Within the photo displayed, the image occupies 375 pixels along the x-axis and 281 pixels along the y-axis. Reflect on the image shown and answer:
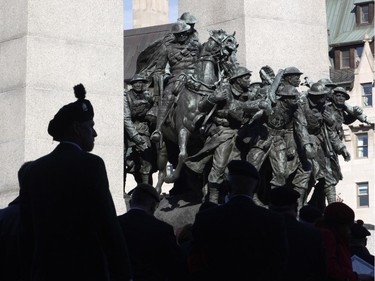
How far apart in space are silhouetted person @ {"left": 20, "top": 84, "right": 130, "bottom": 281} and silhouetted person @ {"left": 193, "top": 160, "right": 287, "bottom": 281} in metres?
1.24

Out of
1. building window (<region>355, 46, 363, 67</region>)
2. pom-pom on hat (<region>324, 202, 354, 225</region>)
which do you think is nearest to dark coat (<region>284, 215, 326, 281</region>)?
pom-pom on hat (<region>324, 202, 354, 225</region>)

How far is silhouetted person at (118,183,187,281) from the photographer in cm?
1028

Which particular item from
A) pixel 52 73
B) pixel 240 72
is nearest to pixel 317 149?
pixel 240 72

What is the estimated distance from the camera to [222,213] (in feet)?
31.2

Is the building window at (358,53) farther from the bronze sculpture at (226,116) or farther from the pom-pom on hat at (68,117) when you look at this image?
the pom-pom on hat at (68,117)

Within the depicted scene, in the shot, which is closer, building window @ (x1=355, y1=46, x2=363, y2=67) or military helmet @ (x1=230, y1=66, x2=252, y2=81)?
military helmet @ (x1=230, y1=66, x2=252, y2=81)

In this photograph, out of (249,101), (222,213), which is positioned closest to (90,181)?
(222,213)

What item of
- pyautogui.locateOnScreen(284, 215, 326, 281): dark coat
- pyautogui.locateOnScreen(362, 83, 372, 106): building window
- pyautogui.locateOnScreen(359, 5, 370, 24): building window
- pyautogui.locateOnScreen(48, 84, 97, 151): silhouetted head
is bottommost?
pyautogui.locateOnScreen(284, 215, 326, 281): dark coat

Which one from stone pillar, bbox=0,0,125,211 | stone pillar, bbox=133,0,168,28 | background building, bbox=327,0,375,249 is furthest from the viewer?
stone pillar, bbox=133,0,168,28

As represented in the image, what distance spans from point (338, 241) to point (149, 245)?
5.11 ft

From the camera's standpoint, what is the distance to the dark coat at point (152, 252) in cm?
1028

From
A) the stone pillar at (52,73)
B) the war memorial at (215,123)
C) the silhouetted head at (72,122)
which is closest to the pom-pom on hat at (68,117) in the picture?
the silhouetted head at (72,122)

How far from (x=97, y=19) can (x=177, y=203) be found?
3.19m

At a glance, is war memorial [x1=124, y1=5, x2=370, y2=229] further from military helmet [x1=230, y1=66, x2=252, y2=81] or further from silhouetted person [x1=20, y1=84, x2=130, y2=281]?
silhouetted person [x1=20, y1=84, x2=130, y2=281]
